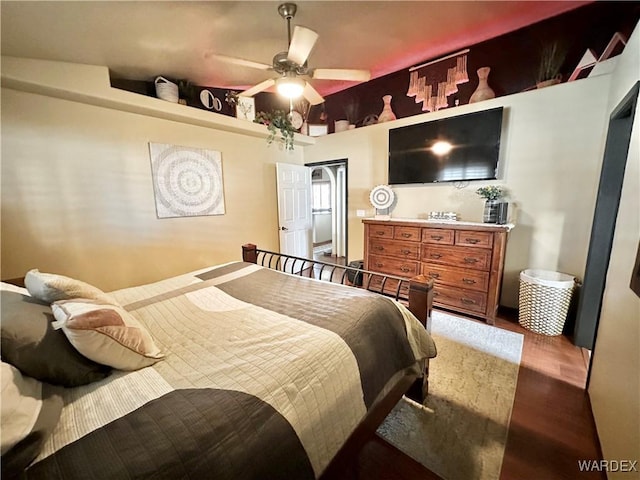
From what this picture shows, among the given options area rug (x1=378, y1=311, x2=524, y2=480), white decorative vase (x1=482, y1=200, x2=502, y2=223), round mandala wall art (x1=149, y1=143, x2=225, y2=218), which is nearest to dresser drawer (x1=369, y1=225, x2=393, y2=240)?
white decorative vase (x1=482, y1=200, x2=502, y2=223)

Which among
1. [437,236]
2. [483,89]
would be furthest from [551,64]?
[437,236]

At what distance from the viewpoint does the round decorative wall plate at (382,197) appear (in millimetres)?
3654

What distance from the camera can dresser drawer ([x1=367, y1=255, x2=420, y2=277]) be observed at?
319 cm

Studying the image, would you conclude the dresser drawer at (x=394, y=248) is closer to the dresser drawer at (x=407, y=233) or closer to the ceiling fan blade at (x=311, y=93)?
the dresser drawer at (x=407, y=233)

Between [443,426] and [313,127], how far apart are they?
432 cm

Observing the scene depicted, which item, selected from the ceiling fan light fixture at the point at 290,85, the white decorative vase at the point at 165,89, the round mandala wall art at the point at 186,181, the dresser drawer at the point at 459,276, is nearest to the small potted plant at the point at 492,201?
the dresser drawer at the point at 459,276

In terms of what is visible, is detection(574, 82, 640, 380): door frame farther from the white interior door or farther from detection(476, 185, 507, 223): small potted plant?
the white interior door

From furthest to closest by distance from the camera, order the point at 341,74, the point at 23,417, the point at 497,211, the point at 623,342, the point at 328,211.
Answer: the point at 328,211
the point at 497,211
the point at 341,74
the point at 623,342
the point at 23,417

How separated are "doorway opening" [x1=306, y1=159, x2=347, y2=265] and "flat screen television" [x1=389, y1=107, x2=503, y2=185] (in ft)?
3.38

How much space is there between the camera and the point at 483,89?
115 inches

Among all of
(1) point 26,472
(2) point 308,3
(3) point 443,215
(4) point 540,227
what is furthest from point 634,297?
(2) point 308,3

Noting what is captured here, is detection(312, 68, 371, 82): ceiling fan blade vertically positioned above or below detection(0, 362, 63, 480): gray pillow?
above

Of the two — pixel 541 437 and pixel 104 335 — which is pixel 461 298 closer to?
pixel 541 437

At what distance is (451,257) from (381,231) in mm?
885
